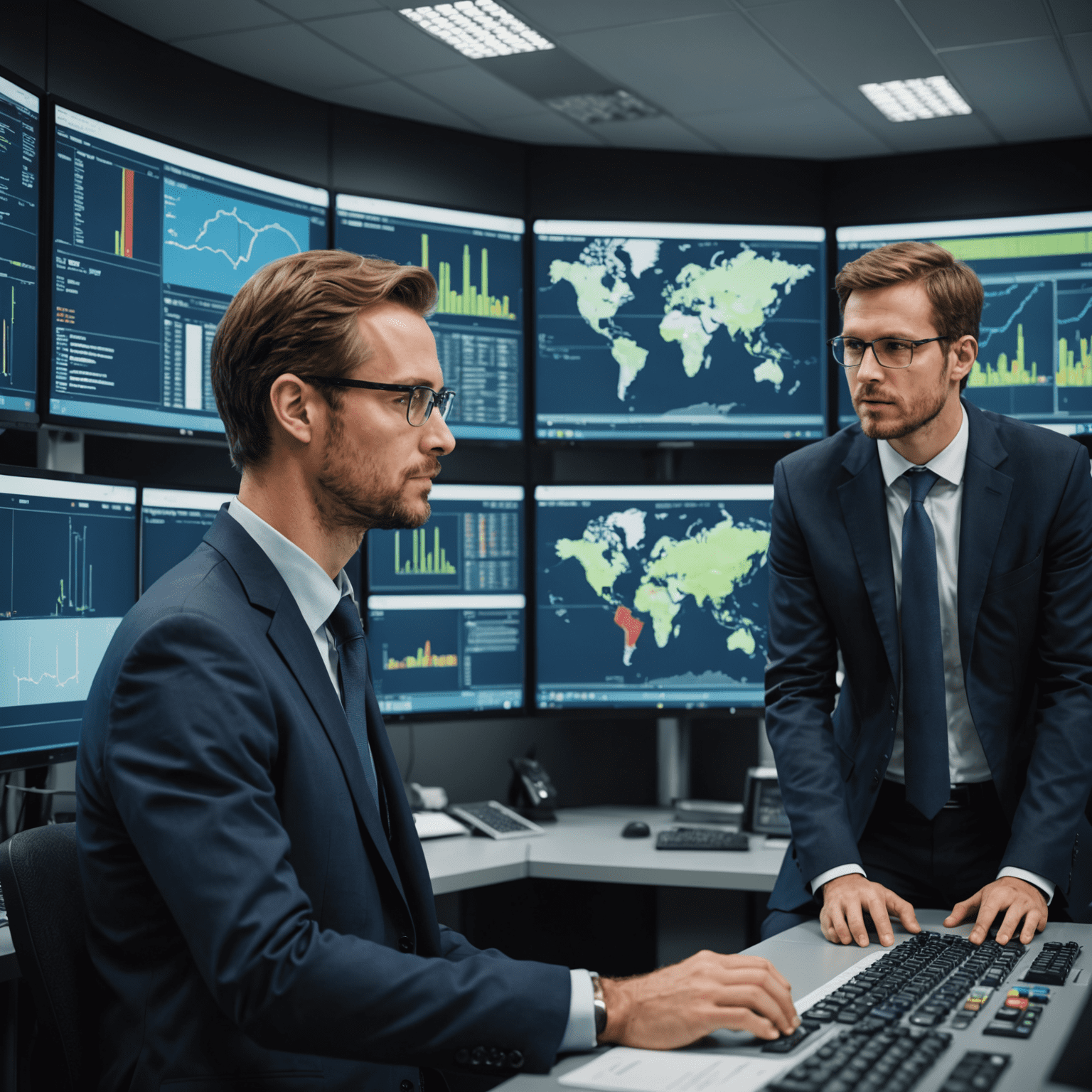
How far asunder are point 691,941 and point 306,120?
7.69 feet

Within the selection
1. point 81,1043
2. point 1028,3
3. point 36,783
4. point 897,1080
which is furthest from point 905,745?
point 1028,3

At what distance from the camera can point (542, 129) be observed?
10.7 feet

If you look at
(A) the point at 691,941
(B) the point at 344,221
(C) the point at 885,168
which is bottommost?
(A) the point at 691,941

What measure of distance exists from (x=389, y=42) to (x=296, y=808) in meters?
2.19

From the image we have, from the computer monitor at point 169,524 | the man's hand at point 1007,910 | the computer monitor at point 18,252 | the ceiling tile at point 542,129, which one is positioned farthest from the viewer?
the ceiling tile at point 542,129

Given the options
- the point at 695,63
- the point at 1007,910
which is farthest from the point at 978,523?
the point at 695,63

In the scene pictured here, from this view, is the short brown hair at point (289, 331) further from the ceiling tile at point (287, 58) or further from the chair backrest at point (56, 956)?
the ceiling tile at point (287, 58)

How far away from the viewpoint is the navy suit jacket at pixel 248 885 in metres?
0.98

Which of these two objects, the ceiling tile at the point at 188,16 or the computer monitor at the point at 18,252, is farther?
the ceiling tile at the point at 188,16

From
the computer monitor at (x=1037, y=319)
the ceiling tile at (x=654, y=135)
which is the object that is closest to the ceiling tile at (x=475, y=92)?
the ceiling tile at (x=654, y=135)

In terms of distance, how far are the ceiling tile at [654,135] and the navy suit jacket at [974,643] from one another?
171 cm

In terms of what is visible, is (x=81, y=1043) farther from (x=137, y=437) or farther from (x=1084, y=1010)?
(x=137, y=437)

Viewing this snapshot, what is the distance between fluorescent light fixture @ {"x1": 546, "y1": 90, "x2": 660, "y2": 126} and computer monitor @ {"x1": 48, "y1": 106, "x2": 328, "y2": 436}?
856mm

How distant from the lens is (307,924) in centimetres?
100
